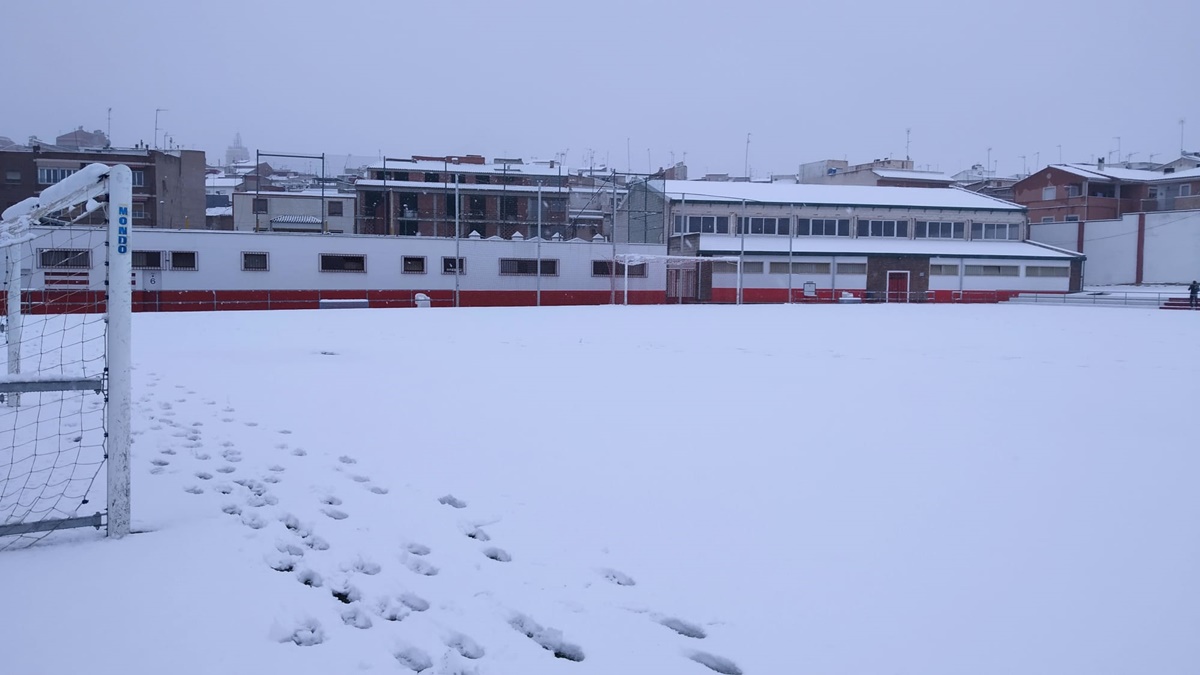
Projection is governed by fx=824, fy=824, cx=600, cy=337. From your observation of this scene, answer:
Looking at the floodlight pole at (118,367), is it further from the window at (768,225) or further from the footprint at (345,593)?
the window at (768,225)

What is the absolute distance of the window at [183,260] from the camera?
31.6 meters

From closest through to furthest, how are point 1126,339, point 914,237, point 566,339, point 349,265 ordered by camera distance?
point 566,339 → point 1126,339 → point 349,265 → point 914,237

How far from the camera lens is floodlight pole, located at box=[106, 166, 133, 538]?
4.46 meters

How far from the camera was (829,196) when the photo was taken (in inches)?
1895

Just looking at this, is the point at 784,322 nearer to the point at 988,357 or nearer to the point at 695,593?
the point at 988,357

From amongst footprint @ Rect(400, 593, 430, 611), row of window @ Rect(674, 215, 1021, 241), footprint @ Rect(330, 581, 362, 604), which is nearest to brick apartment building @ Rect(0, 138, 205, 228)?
row of window @ Rect(674, 215, 1021, 241)

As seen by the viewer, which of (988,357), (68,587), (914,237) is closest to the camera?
(68,587)

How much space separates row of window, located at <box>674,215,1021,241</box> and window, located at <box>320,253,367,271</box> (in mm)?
16270

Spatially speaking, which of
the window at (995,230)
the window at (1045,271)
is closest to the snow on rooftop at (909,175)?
the window at (995,230)

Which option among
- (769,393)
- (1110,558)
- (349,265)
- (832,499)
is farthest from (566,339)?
(349,265)

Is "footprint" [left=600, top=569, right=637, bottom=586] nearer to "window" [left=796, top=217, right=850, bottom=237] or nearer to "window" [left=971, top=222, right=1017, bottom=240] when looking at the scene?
"window" [left=796, top=217, right=850, bottom=237]

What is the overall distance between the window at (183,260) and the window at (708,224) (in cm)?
2389

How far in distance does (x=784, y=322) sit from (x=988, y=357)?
31.7 ft

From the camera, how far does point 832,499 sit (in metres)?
5.48
